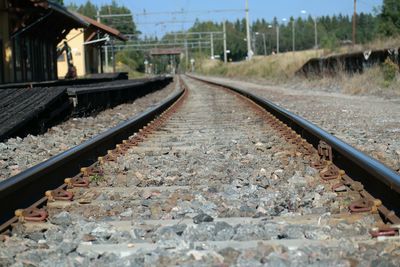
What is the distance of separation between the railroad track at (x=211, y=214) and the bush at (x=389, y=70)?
1627cm

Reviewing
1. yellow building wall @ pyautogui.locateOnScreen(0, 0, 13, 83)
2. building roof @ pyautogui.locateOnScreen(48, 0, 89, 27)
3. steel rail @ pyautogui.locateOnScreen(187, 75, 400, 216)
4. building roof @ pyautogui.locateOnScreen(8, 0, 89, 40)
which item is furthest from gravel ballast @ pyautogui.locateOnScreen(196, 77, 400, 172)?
building roof @ pyautogui.locateOnScreen(48, 0, 89, 27)

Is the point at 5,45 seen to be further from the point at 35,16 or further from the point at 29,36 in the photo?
the point at 29,36

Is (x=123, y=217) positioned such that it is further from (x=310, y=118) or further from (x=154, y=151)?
(x=310, y=118)

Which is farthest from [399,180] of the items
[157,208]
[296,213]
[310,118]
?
[310,118]

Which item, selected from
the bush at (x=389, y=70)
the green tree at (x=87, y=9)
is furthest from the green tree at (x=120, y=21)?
the bush at (x=389, y=70)

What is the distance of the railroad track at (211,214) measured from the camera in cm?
333

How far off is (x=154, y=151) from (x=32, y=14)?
69.0 feet

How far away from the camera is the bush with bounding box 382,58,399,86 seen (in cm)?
2242

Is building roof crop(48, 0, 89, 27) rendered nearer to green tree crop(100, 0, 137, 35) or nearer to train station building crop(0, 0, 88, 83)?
train station building crop(0, 0, 88, 83)

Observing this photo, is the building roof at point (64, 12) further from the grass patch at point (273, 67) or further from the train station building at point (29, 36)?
the grass patch at point (273, 67)

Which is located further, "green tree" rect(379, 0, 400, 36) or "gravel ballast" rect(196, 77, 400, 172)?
"green tree" rect(379, 0, 400, 36)

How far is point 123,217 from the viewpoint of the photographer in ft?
14.2

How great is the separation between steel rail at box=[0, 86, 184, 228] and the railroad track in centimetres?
11

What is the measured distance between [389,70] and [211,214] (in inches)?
782
